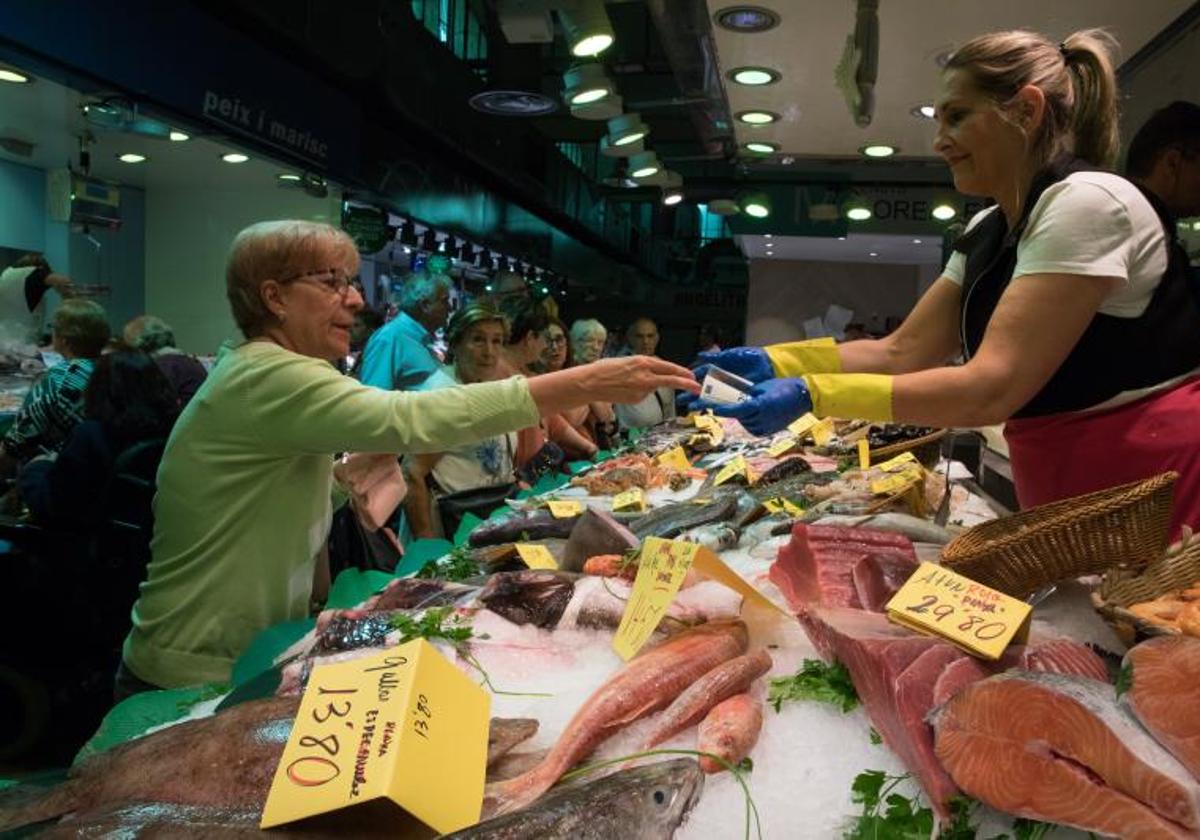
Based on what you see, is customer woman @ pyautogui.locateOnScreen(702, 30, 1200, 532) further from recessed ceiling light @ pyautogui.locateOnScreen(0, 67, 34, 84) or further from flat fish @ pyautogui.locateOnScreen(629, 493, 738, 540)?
recessed ceiling light @ pyautogui.locateOnScreen(0, 67, 34, 84)

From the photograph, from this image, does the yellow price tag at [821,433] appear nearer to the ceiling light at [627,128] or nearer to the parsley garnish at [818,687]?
the parsley garnish at [818,687]

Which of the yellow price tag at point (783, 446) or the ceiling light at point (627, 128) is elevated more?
the ceiling light at point (627, 128)

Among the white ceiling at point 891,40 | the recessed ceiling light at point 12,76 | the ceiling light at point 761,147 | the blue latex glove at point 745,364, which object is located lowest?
the blue latex glove at point 745,364

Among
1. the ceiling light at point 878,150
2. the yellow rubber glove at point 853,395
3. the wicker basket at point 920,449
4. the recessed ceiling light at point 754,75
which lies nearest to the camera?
the yellow rubber glove at point 853,395

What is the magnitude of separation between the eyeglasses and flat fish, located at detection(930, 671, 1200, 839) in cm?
190

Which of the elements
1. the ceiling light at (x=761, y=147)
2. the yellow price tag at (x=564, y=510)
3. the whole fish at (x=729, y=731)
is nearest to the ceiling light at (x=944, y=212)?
the ceiling light at (x=761, y=147)

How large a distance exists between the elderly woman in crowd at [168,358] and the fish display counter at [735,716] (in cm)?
344

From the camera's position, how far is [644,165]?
10.5 m

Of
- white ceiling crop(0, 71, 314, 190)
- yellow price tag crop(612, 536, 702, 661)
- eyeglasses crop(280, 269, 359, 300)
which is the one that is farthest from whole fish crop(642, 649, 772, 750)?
white ceiling crop(0, 71, 314, 190)

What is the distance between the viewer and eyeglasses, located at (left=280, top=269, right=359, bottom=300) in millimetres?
2484

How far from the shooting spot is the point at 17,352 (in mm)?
7324

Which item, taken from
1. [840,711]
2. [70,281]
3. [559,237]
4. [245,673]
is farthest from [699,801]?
[559,237]

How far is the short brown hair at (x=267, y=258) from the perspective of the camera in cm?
247

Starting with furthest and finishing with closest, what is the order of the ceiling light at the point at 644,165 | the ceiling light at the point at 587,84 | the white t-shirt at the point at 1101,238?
the ceiling light at the point at 644,165, the ceiling light at the point at 587,84, the white t-shirt at the point at 1101,238
